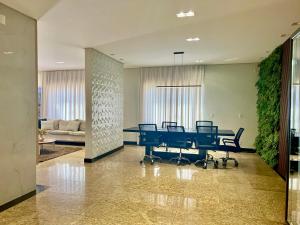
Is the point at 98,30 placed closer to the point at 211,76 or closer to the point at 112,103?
the point at 112,103

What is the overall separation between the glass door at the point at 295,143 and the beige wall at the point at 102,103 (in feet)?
14.1

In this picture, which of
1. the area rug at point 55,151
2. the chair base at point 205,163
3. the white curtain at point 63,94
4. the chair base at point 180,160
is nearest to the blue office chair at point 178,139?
the chair base at point 180,160

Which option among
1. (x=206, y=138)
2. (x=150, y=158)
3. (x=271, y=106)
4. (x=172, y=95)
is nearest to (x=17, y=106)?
(x=150, y=158)

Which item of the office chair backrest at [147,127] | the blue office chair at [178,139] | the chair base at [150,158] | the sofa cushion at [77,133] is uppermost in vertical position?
the office chair backrest at [147,127]

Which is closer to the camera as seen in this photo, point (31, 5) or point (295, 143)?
point (295, 143)

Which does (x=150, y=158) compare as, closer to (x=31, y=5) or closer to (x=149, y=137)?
(x=149, y=137)

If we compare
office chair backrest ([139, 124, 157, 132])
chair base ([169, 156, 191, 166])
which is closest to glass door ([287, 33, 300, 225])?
chair base ([169, 156, 191, 166])

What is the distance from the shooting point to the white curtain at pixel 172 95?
7848 mm

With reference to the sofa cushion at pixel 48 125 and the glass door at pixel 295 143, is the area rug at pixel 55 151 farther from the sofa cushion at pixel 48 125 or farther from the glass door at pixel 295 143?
the glass door at pixel 295 143

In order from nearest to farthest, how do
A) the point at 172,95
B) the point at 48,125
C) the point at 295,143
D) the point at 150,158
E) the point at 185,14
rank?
the point at 295,143, the point at 185,14, the point at 150,158, the point at 172,95, the point at 48,125

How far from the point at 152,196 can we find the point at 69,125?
5797 mm

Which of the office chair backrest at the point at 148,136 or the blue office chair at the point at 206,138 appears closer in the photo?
the blue office chair at the point at 206,138

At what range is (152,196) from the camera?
Answer: 3.71 metres

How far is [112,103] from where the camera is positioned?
22.8 ft
